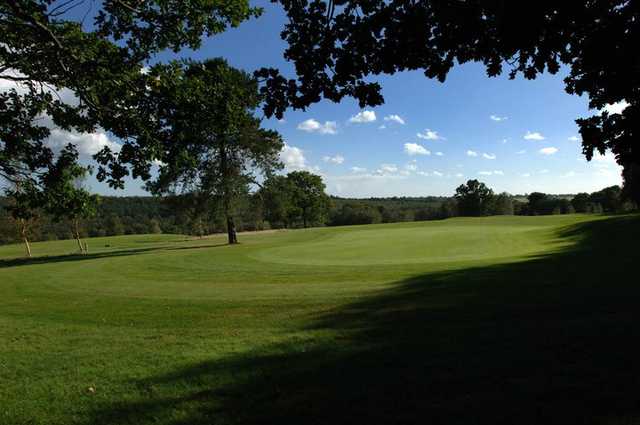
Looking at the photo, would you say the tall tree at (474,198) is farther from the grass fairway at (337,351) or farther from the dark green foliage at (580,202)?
the grass fairway at (337,351)

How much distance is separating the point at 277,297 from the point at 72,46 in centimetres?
693

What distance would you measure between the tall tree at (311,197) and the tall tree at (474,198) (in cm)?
3919

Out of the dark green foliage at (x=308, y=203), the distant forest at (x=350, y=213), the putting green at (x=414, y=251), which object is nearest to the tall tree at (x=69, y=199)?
the putting green at (x=414, y=251)

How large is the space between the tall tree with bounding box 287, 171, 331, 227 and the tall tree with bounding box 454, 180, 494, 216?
39.2 m

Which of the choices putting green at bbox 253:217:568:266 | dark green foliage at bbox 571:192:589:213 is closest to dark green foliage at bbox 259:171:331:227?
putting green at bbox 253:217:568:266

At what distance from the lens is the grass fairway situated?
13.1 feet

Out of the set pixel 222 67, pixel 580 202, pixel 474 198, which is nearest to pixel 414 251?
pixel 222 67

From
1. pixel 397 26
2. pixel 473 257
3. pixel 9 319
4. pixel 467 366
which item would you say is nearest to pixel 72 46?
pixel 9 319

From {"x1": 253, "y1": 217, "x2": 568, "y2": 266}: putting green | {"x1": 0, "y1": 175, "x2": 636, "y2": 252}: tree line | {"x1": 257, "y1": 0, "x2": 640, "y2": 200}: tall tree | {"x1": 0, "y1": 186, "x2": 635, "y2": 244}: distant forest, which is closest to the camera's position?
{"x1": 257, "y1": 0, "x2": 640, "y2": 200}: tall tree

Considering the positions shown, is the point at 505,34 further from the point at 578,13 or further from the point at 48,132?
the point at 48,132

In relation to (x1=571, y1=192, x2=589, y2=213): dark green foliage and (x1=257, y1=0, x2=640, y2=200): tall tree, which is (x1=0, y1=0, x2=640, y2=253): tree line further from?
(x1=571, y1=192, x2=589, y2=213): dark green foliage

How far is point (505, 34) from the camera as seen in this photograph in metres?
3.58

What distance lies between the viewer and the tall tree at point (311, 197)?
79.0m

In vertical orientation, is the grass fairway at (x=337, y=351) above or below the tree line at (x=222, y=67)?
below
